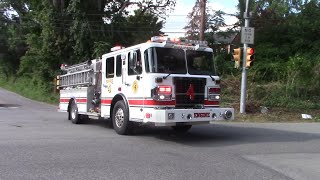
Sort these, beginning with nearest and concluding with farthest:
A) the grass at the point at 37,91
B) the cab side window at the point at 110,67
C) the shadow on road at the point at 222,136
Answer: the shadow on road at the point at 222,136 < the cab side window at the point at 110,67 < the grass at the point at 37,91

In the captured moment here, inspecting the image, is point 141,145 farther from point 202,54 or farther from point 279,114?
point 279,114

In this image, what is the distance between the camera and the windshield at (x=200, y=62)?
12.8 metres

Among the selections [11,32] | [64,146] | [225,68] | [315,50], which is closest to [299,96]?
[225,68]

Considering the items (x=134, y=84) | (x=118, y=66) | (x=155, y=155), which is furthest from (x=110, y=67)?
(x=155, y=155)

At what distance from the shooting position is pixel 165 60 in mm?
12422

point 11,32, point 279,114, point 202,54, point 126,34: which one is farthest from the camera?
point 11,32

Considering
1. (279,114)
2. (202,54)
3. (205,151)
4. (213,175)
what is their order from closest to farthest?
(213,175) < (205,151) < (202,54) < (279,114)

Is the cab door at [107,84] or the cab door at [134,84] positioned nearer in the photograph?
the cab door at [134,84]

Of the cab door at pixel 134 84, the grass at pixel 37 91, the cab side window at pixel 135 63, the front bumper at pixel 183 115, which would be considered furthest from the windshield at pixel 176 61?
the grass at pixel 37 91

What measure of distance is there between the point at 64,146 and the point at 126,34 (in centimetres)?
2948

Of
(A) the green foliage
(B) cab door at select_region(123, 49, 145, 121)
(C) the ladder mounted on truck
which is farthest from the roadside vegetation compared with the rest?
(B) cab door at select_region(123, 49, 145, 121)

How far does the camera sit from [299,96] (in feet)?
84.8

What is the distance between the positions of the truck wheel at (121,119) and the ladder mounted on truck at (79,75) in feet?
8.87

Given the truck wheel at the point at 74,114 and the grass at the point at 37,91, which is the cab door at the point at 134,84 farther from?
the grass at the point at 37,91
